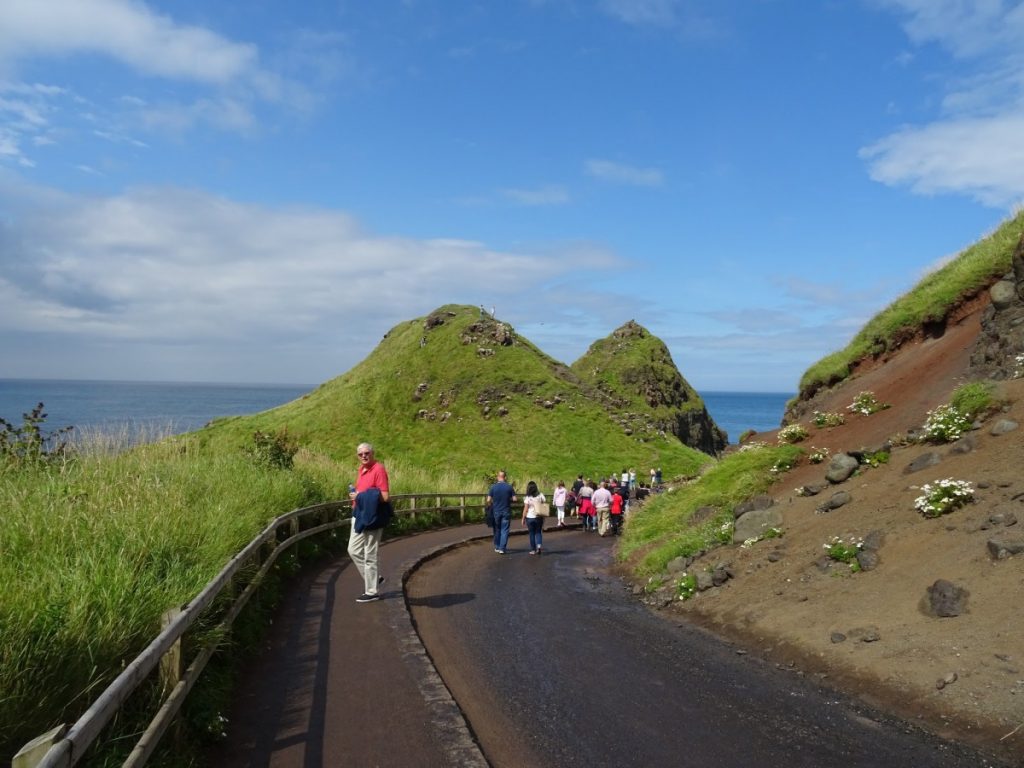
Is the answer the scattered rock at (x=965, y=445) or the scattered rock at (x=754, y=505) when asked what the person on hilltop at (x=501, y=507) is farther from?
the scattered rock at (x=965, y=445)

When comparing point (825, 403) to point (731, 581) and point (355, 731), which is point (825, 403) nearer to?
point (731, 581)

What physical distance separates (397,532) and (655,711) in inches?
608

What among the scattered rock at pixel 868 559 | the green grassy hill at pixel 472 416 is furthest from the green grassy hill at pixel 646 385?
the scattered rock at pixel 868 559

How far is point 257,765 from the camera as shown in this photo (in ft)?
18.7

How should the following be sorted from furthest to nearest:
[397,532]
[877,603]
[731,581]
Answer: [397,532]
[731,581]
[877,603]

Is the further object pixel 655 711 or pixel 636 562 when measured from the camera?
pixel 636 562

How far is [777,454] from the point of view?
58.0 feet

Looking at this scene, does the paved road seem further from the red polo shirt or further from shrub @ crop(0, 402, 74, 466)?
shrub @ crop(0, 402, 74, 466)

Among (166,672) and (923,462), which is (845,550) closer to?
(923,462)

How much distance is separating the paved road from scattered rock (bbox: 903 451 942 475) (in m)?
4.87

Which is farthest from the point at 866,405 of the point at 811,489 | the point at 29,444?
the point at 29,444

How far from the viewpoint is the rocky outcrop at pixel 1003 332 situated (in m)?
14.4

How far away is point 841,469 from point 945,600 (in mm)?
5508

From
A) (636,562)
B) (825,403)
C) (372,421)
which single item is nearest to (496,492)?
(636,562)
